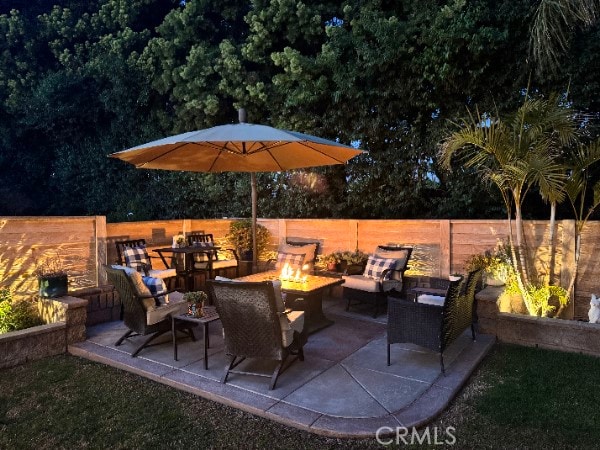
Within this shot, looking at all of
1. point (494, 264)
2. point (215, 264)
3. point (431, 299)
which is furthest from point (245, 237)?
point (494, 264)

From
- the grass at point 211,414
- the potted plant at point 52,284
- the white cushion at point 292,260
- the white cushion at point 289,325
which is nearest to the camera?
the grass at point 211,414

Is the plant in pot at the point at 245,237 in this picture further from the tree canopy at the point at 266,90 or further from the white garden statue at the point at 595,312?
the white garden statue at the point at 595,312

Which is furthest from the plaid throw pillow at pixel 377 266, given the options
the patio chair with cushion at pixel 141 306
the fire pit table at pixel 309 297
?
the patio chair with cushion at pixel 141 306

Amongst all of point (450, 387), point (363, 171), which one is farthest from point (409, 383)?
point (363, 171)

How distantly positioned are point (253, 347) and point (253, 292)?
57 centimetres

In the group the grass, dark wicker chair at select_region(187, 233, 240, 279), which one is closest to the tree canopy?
dark wicker chair at select_region(187, 233, 240, 279)

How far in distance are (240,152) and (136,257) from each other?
102 inches

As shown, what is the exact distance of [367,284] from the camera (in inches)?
240

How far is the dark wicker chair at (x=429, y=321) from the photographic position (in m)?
4.01

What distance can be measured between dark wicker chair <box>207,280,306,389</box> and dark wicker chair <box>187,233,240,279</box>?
3.45 meters

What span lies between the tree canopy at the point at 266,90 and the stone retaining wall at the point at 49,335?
5566 millimetres

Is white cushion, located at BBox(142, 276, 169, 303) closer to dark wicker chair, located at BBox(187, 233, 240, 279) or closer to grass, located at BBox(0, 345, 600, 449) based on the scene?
grass, located at BBox(0, 345, 600, 449)

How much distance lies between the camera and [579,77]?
6.56 meters

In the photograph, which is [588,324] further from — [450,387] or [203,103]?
[203,103]
